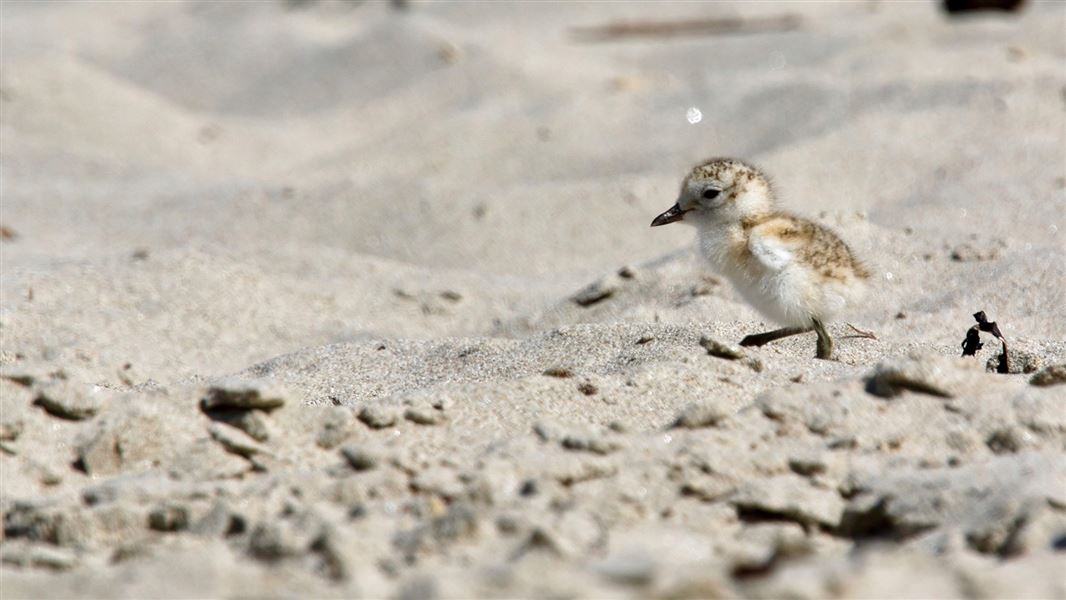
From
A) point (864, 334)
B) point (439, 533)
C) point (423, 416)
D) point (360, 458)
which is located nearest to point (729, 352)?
point (864, 334)

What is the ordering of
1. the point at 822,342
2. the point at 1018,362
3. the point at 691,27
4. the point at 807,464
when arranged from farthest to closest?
the point at 691,27 → the point at 822,342 → the point at 1018,362 → the point at 807,464

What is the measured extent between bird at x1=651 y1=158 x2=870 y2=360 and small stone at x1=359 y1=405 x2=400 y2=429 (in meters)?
1.20

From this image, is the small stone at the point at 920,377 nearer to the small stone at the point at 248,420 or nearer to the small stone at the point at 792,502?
the small stone at the point at 792,502

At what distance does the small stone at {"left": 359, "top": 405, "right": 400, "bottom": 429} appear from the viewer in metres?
3.12

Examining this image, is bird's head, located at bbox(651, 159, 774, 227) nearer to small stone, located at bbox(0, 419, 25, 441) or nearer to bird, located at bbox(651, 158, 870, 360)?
bird, located at bbox(651, 158, 870, 360)

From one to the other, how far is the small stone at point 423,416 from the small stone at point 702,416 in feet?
1.71

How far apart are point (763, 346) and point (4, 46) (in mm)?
7364

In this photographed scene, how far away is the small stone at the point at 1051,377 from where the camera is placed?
3.23 metres

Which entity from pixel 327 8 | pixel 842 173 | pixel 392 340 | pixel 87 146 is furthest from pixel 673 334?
pixel 327 8

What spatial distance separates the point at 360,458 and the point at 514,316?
96.5 inches

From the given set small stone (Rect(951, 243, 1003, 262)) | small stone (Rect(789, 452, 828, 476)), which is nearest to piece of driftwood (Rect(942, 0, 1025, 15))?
small stone (Rect(951, 243, 1003, 262))

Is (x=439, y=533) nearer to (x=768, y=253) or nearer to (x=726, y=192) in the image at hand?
(x=768, y=253)

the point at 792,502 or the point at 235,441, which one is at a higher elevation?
the point at 792,502

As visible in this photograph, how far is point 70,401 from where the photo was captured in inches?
126
